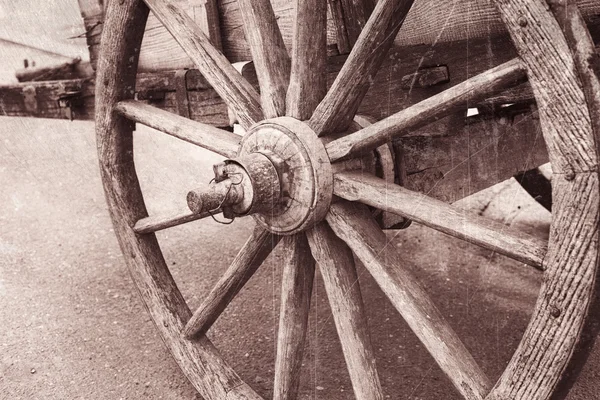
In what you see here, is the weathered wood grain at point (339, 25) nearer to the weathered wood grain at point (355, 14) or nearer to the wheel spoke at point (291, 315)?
the weathered wood grain at point (355, 14)

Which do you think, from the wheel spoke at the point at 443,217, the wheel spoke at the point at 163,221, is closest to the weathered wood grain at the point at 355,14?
the wheel spoke at the point at 443,217

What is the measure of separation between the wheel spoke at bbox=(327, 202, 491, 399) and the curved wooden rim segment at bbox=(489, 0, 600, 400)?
0.60 ft

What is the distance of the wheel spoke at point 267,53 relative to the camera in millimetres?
1626

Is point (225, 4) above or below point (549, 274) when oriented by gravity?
above

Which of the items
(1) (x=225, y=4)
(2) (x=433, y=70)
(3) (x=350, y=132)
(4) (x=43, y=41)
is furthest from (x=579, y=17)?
(4) (x=43, y=41)

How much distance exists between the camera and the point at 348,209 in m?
1.54

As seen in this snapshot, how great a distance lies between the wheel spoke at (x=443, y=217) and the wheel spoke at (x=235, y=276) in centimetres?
33

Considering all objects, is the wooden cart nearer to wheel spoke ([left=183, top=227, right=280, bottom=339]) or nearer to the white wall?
wheel spoke ([left=183, top=227, right=280, bottom=339])

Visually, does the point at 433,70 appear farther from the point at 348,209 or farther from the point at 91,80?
the point at 91,80

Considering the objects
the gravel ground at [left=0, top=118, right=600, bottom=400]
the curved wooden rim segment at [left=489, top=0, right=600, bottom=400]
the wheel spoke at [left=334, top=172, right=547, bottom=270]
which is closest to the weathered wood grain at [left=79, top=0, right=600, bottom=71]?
the curved wooden rim segment at [left=489, top=0, right=600, bottom=400]

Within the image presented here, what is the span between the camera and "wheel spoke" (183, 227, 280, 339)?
5.72 feet

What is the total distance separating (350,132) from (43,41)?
2.19 m

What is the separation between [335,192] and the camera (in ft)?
4.96

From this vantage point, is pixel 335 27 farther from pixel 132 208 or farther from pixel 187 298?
pixel 187 298
